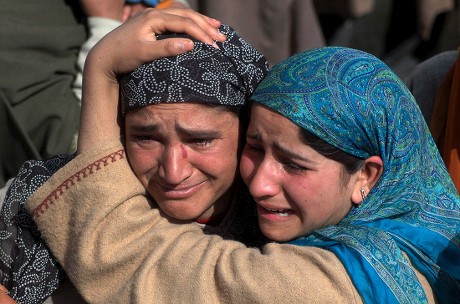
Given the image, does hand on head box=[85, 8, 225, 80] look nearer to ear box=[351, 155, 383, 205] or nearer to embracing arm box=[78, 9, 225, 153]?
embracing arm box=[78, 9, 225, 153]

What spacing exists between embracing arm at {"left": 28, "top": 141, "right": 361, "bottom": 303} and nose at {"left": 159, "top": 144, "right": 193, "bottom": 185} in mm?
142

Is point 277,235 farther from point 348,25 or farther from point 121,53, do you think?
point 348,25

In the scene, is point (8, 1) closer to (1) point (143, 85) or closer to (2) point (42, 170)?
(2) point (42, 170)

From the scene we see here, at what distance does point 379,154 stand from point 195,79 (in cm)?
64

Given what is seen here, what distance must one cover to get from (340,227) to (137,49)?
87 centimetres

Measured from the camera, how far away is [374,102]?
2766mm

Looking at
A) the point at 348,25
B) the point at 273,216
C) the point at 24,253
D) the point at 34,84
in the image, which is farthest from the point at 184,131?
the point at 348,25

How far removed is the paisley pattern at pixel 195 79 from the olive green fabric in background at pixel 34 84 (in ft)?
Answer: 4.77

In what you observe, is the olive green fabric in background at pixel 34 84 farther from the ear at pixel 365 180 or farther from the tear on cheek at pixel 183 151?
the ear at pixel 365 180

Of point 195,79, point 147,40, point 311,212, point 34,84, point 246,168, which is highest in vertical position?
point 147,40

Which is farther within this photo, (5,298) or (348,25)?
(348,25)

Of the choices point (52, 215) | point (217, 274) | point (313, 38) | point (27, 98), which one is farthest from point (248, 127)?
point (313, 38)

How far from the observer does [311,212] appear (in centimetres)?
283

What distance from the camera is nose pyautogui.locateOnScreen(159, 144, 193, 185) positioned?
113 inches
